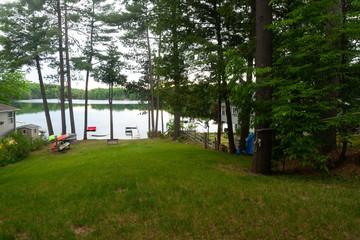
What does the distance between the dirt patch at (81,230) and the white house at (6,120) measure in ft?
83.5

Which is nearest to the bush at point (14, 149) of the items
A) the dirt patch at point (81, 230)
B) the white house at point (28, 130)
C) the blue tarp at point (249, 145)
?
the dirt patch at point (81, 230)

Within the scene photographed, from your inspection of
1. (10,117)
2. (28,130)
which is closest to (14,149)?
(10,117)

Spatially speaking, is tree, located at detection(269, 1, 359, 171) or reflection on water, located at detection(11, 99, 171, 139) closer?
tree, located at detection(269, 1, 359, 171)

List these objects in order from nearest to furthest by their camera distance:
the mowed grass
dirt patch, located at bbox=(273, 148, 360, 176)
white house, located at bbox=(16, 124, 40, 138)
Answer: the mowed grass
dirt patch, located at bbox=(273, 148, 360, 176)
white house, located at bbox=(16, 124, 40, 138)

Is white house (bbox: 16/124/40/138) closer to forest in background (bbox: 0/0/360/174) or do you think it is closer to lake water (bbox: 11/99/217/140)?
lake water (bbox: 11/99/217/140)

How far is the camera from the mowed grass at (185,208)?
3.55 meters

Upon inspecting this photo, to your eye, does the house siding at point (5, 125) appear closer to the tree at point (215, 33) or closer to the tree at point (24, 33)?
the tree at point (24, 33)

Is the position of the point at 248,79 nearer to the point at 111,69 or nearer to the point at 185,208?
the point at 185,208

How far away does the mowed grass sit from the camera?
11.6 feet

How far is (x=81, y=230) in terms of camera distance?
3.82 metres

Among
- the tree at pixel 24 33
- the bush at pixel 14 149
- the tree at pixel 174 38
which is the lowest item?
the bush at pixel 14 149

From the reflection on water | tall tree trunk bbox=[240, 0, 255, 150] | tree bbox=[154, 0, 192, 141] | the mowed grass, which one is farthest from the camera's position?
the reflection on water

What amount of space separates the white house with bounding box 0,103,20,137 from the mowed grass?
2189 centimetres

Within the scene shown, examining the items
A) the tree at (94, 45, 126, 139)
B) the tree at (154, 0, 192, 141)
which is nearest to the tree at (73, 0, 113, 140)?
the tree at (94, 45, 126, 139)
